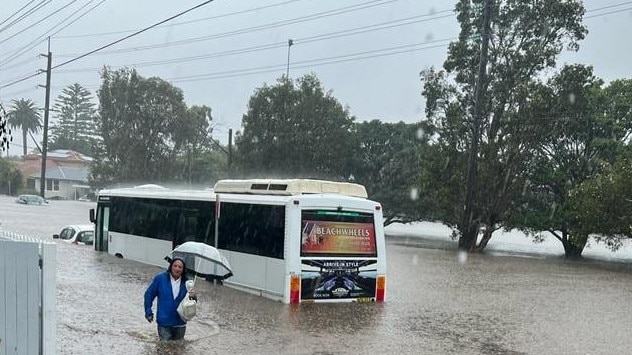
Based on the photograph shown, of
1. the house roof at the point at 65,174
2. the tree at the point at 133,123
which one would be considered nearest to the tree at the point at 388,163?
the tree at the point at 133,123

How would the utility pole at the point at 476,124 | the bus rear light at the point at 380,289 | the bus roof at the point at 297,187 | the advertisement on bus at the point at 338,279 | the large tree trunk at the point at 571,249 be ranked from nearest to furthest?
the advertisement on bus at the point at 338,279 → the bus roof at the point at 297,187 → the bus rear light at the point at 380,289 → the utility pole at the point at 476,124 → the large tree trunk at the point at 571,249

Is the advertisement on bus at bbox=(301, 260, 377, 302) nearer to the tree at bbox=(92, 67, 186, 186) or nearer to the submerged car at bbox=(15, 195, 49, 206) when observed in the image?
the submerged car at bbox=(15, 195, 49, 206)

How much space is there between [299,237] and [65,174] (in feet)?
297

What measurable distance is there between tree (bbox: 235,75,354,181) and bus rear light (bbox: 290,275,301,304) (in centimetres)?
3737

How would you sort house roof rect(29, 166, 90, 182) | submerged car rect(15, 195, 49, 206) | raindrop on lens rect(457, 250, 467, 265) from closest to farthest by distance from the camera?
1. raindrop on lens rect(457, 250, 467, 265)
2. submerged car rect(15, 195, 49, 206)
3. house roof rect(29, 166, 90, 182)

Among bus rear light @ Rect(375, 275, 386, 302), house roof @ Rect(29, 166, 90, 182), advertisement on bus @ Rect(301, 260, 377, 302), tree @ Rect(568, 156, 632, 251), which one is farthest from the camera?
house roof @ Rect(29, 166, 90, 182)

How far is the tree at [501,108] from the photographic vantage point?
111 feet

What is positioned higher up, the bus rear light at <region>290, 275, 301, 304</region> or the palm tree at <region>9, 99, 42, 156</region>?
the palm tree at <region>9, 99, 42, 156</region>

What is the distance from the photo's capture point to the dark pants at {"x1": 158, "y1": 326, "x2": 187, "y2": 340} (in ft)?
30.3

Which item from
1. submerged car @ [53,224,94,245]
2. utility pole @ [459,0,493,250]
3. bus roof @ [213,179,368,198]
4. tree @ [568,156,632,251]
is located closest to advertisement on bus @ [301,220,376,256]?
bus roof @ [213,179,368,198]

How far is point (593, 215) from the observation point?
2984cm

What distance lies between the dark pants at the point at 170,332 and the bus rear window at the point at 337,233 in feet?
14.6

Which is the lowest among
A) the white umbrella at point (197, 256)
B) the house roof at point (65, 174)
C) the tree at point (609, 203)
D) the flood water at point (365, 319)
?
the flood water at point (365, 319)

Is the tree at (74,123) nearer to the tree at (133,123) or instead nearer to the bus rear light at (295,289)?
the tree at (133,123)
